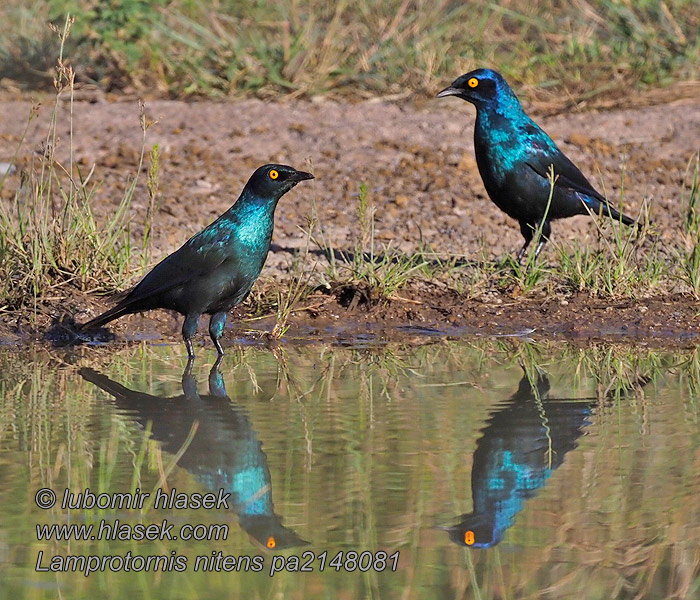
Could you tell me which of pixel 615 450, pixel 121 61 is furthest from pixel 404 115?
pixel 615 450

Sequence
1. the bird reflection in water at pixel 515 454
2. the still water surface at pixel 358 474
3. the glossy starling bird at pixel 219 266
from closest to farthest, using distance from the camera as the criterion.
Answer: the still water surface at pixel 358 474, the bird reflection in water at pixel 515 454, the glossy starling bird at pixel 219 266

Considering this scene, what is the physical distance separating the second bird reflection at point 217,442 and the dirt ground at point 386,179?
4.80ft

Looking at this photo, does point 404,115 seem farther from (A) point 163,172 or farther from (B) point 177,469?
(B) point 177,469

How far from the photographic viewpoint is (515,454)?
15.1 feet

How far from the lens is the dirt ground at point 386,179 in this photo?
7066 mm

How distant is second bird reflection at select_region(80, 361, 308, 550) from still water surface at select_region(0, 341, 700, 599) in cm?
1

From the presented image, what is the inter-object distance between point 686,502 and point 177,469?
1.64 meters

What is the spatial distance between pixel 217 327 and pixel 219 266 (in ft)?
1.25

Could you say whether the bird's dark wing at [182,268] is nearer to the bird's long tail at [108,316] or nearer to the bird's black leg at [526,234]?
the bird's long tail at [108,316]

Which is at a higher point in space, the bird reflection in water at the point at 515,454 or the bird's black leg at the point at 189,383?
the bird reflection in water at the point at 515,454

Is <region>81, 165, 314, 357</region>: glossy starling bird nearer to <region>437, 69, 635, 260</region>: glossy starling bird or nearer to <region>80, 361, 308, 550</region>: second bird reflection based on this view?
<region>80, 361, 308, 550</region>: second bird reflection

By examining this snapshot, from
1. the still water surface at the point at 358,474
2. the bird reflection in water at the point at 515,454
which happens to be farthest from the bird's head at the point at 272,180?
the bird reflection in water at the point at 515,454

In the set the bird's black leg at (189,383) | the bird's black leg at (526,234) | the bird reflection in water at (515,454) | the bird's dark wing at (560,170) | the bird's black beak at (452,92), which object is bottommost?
the bird's black leg at (189,383)

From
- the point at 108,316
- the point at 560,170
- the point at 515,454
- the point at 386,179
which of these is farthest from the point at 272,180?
the point at 386,179
